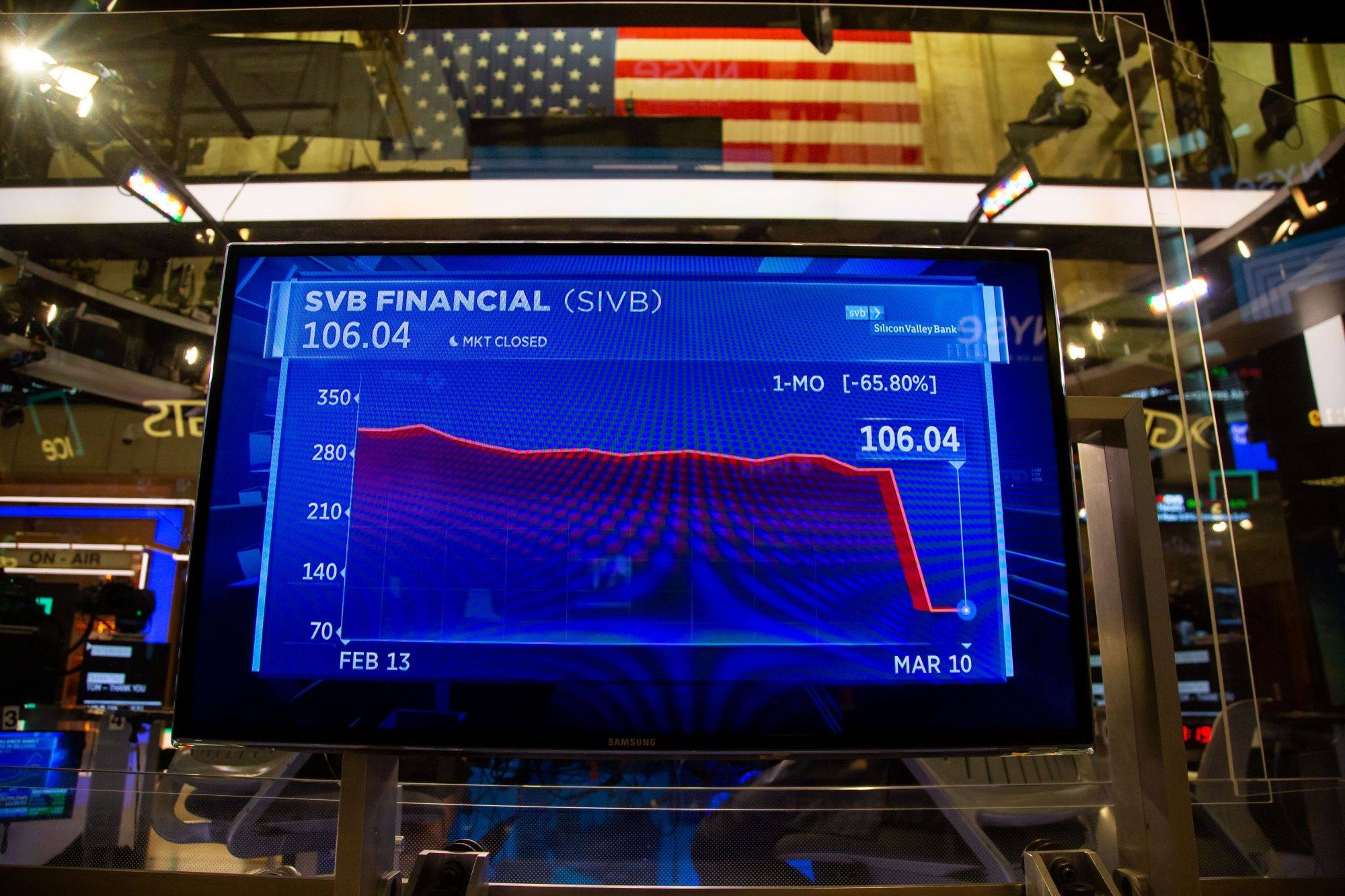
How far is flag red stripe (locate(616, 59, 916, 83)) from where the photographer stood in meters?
3.84

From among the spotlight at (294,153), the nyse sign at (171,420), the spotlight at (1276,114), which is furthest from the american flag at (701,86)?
the nyse sign at (171,420)

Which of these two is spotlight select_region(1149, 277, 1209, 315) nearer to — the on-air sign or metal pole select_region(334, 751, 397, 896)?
metal pole select_region(334, 751, 397, 896)

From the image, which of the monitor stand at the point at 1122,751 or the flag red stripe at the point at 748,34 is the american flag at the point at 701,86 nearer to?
the flag red stripe at the point at 748,34

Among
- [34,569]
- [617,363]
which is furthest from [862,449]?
[34,569]

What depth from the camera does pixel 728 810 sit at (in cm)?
105

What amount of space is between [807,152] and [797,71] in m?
0.48

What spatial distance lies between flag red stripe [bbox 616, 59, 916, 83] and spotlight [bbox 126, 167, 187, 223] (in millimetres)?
2670

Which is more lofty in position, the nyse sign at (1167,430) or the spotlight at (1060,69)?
the spotlight at (1060,69)

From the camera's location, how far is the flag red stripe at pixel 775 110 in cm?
398

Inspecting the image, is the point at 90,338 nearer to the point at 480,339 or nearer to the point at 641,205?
the point at 641,205

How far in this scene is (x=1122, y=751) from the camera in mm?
953

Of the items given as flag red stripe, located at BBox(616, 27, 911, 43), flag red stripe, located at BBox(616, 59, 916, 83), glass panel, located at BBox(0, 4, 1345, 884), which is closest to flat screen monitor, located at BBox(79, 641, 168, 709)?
glass panel, located at BBox(0, 4, 1345, 884)

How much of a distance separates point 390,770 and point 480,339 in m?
0.56

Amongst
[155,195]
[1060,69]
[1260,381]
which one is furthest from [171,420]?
[1260,381]
